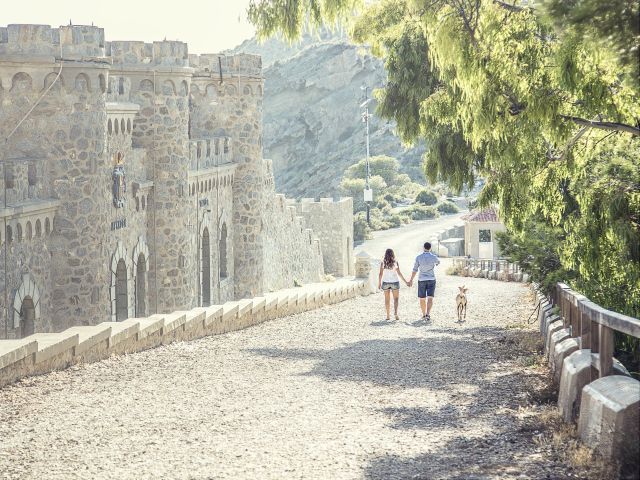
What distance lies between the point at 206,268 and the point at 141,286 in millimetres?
4655

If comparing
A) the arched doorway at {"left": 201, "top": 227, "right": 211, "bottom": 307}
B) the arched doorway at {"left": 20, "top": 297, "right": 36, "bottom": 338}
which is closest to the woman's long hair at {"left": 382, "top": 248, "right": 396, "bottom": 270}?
the arched doorway at {"left": 20, "top": 297, "right": 36, "bottom": 338}

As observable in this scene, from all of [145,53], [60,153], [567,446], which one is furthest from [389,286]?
[567,446]

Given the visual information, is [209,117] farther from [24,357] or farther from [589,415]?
[589,415]

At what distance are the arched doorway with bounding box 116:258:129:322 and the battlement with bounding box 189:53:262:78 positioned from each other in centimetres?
946

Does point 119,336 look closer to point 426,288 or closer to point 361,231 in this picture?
point 426,288

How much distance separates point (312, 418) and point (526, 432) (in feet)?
6.07

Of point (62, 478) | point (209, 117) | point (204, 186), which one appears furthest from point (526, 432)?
point (209, 117)

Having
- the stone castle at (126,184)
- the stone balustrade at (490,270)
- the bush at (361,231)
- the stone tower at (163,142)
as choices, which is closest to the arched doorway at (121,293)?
the stone castle at (126,184)

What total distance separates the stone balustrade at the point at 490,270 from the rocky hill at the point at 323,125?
76608mm

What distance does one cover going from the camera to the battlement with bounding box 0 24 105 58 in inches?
761

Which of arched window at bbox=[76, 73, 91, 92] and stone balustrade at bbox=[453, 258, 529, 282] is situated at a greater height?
arched window at bbox=[76, 73, 91, 92]

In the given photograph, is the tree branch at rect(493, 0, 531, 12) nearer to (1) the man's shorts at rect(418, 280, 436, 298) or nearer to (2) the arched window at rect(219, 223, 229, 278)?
(1) the man's shorts at rect(418, 280, 436, 298)

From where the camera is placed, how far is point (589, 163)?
12.0 m

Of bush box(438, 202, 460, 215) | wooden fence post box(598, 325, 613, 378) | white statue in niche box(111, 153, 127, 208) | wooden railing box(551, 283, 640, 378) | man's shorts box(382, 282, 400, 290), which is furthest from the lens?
bush box(438, 202, 460, 215)
